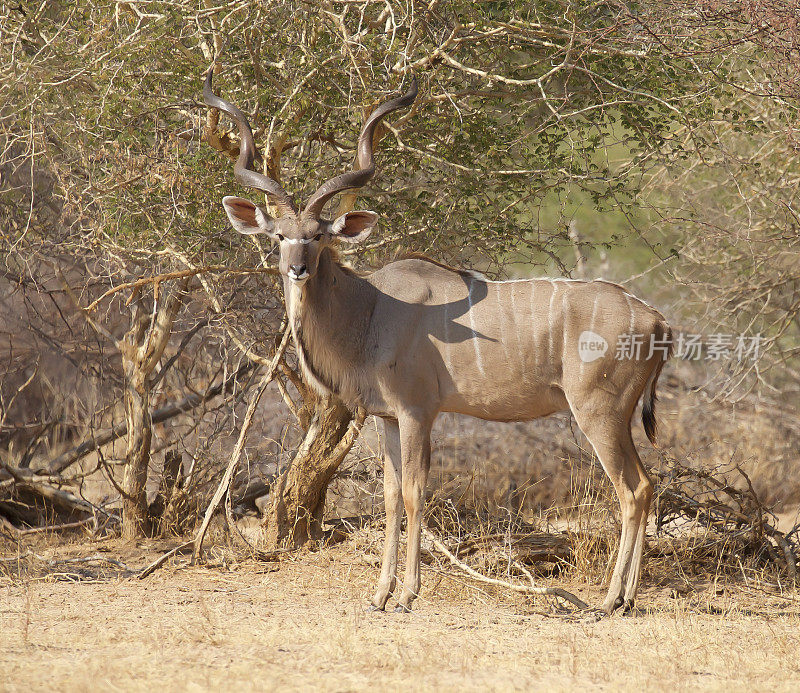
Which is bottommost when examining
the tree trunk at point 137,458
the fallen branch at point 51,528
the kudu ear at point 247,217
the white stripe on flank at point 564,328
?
the fallen branch at point 51,528

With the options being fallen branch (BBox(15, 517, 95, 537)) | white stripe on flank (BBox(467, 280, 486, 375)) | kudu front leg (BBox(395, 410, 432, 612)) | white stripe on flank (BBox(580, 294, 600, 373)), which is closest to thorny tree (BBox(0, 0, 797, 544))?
fallen branch (BBox(15, 517, 95, 537))

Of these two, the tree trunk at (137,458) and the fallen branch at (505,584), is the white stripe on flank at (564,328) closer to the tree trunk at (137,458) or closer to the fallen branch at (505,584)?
the fallen branch at (505,584)

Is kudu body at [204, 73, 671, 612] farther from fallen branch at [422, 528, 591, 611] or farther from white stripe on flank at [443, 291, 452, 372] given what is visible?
fallen branch at [422, 528, 591, 611]

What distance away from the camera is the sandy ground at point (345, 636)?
320 cm

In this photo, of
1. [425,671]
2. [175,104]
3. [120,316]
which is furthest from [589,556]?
[120,316]

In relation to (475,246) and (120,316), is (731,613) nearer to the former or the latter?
(475,246)

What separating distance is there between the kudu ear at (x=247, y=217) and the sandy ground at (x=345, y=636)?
1.65 m

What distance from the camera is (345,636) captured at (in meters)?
3.72

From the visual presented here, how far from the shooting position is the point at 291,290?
434cm

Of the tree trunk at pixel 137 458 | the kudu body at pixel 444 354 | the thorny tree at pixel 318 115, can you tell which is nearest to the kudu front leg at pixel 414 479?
the kudu body at pixel 444 354

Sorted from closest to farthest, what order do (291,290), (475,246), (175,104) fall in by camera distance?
(291,290) → (175,104) → (475,246)

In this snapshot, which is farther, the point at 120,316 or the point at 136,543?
the point at 120,316

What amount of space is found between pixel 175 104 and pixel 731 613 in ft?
12.3

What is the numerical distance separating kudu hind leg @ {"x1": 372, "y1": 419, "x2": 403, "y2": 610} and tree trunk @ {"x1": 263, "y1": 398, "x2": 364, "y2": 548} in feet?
2.83
